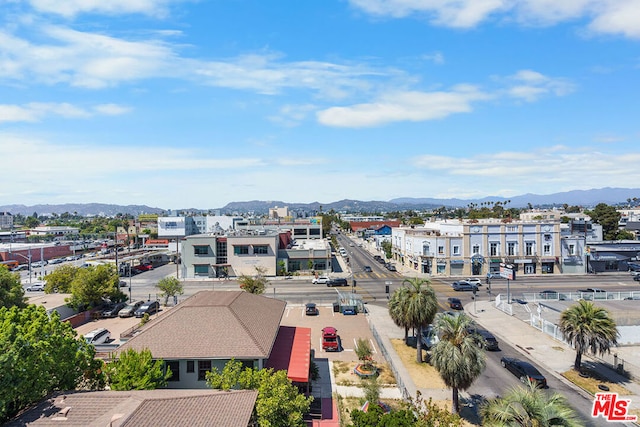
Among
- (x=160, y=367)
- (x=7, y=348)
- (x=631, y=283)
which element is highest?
(x=7, y=348)

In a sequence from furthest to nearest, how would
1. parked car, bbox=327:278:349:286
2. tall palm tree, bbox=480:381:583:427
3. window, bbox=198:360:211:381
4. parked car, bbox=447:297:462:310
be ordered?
parked car, bbox=327:278:349:286
parked car, bbox=447:297:462:310
window, bbox=198:360:211:381
tall palm tree, bbox=480:381:583:427

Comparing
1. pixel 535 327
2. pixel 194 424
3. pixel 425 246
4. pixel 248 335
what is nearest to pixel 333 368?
pixel 248 335

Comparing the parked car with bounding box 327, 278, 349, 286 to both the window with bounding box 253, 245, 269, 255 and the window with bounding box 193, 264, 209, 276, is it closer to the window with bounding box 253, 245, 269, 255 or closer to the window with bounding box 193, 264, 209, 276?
the window with bounding box 253, 245, 269, 255

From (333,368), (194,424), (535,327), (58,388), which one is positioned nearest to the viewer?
(194,424)

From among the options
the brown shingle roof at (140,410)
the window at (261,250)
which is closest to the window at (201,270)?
the window at (261,250)

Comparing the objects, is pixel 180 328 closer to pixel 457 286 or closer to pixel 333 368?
pixel 333 368

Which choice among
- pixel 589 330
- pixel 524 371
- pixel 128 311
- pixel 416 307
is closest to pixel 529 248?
pixel 589 330

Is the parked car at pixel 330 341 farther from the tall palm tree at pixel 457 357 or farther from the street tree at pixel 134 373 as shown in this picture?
the street tree at pixel 134 373

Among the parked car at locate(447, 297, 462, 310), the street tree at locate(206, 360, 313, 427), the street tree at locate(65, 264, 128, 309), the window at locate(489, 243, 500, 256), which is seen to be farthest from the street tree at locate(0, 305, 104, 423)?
the window at locate(489, 243, 500, 256)
